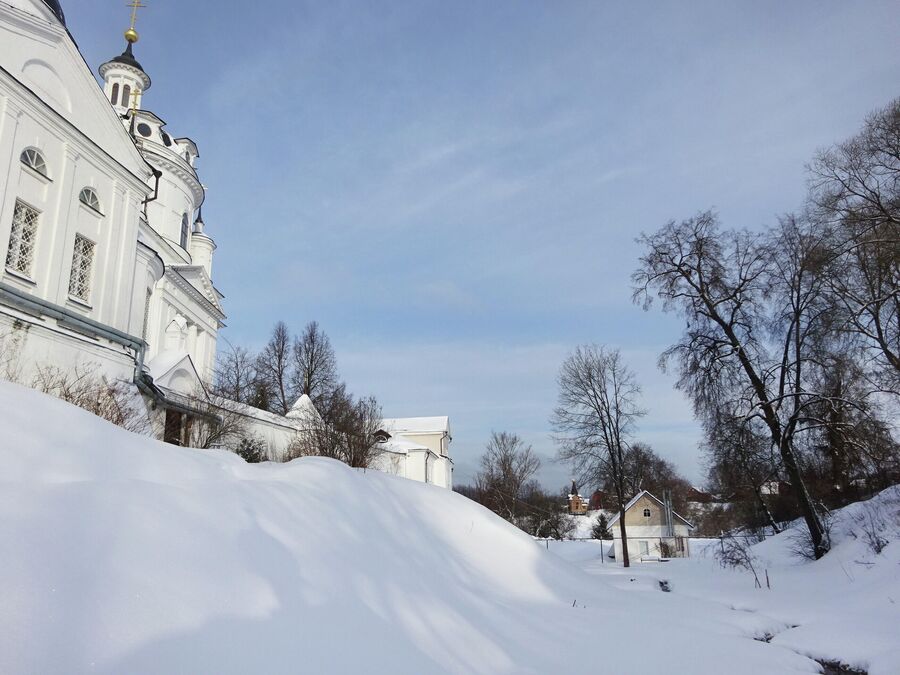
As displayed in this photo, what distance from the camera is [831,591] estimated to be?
453 inches

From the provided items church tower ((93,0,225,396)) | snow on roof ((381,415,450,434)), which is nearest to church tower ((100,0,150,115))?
church tower ((93,0,225,396))

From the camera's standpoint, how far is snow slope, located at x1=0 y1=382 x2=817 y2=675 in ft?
10.3

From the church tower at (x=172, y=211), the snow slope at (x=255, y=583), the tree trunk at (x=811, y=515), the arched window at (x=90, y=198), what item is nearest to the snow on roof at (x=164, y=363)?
the arched window at (x=90, y=198)

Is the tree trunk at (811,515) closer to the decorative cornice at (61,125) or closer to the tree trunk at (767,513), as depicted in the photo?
the tree trunk at (767,513)

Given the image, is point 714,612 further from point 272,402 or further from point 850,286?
point 272,402

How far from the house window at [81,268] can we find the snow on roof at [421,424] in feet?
136

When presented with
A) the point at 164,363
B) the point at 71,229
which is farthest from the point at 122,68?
the point at 71,229

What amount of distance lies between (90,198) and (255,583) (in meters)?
17.8

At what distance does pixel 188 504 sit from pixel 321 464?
3.37 metres

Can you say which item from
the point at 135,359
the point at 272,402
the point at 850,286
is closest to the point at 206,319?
the point at 272,402

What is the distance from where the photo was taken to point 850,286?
1598 centimetres

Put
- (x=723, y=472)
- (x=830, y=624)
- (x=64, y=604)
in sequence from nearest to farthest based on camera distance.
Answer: (x=64, y=604) < (x=830, y=624) < (x=723, y=472)

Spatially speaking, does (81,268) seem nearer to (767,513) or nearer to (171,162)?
(171,162)

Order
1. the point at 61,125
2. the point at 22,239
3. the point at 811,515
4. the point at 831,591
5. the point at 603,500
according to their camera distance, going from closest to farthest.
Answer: the point at 831,591 → the point at 811,515 → the point at 22,239 → the point at 61,125 → the point at 603,500
